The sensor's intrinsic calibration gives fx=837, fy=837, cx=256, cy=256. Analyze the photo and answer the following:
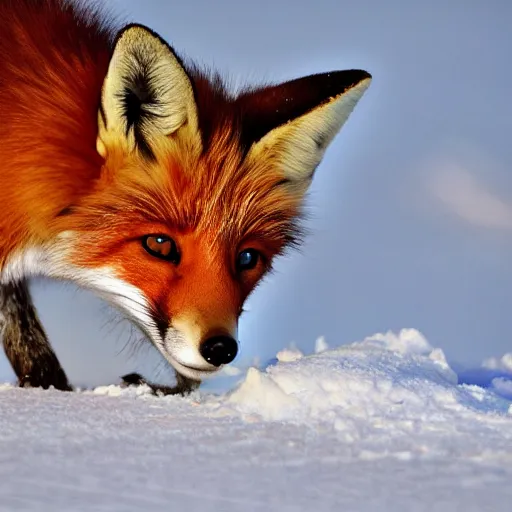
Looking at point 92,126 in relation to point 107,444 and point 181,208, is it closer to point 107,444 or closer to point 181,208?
point 181,208

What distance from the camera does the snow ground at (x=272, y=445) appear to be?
1913 mm

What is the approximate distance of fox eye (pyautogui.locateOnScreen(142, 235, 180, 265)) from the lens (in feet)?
9.59

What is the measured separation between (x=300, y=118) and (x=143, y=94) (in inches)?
22.0

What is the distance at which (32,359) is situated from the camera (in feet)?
13.8

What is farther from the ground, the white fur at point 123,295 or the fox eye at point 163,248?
the fox eye at point 163,248

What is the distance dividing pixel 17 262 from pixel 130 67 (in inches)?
41.1

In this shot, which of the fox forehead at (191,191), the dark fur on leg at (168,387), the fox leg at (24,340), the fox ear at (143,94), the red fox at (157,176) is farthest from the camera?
the fox leg at (24,340)

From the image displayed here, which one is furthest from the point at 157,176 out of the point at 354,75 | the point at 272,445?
the point at 272,445

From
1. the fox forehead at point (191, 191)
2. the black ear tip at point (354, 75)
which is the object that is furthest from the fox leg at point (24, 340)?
the black ear tip at point (354, 75)

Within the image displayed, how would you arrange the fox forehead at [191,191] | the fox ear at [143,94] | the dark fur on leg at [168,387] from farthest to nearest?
the dark fur on leg at [168,387] < the fox forehead at [191,191] < the fox ear at [143,94]

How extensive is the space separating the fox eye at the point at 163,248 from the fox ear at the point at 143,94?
0.33 metres

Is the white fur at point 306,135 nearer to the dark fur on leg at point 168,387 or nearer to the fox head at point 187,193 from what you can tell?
the fox head at point 187,193

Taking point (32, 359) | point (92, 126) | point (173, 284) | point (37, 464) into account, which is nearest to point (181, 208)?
point (173, 284)

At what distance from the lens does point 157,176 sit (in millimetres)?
3014
